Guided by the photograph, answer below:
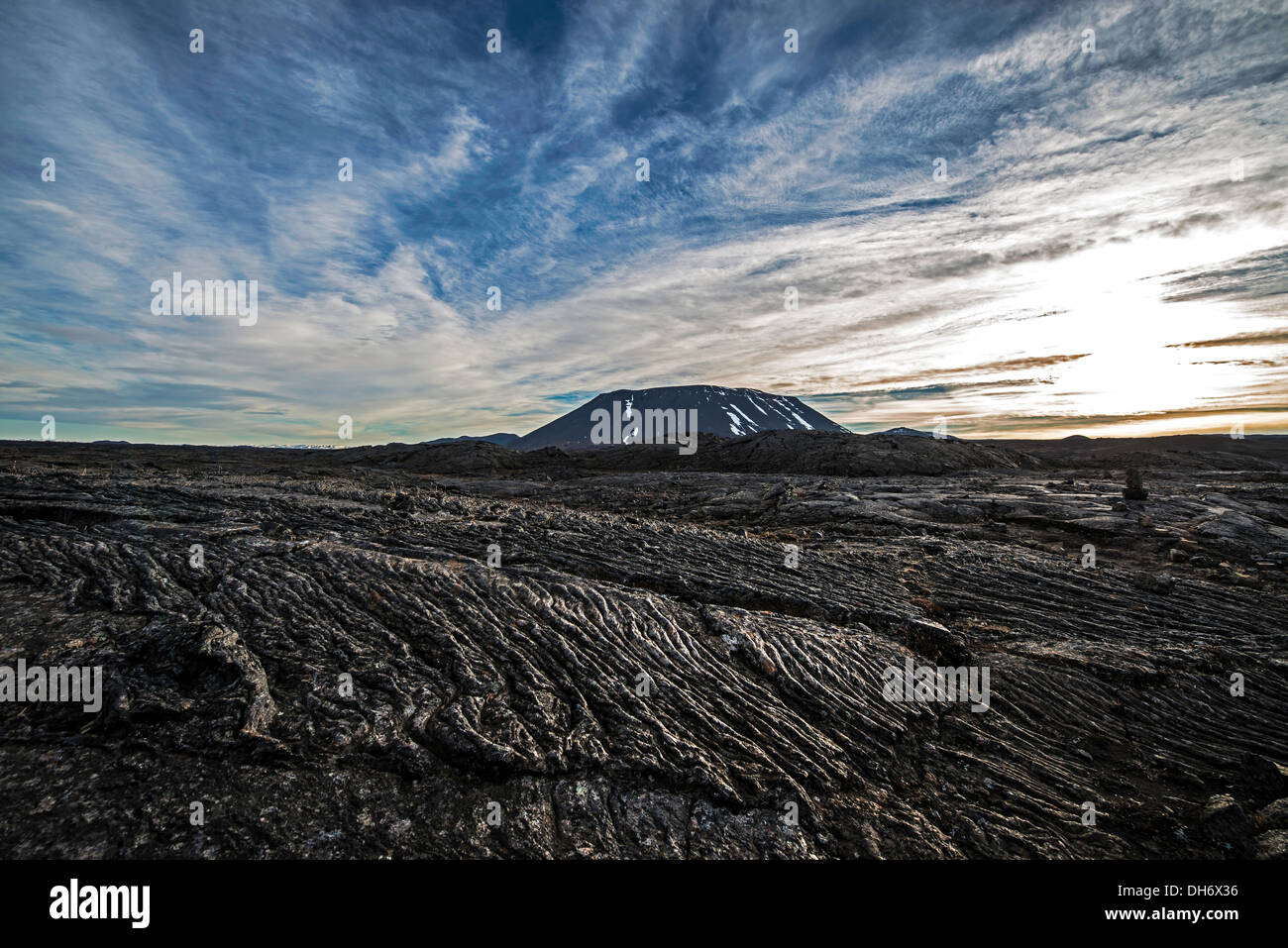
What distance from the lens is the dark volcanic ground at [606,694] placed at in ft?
25.1

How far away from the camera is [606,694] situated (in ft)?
35.1

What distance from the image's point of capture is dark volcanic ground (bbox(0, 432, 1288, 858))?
7641 millimetres

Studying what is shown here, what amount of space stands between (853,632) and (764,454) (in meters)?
63.8

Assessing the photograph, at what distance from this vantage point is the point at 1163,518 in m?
27.2

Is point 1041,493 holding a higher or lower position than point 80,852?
higher

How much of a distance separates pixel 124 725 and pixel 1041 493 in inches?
1822
